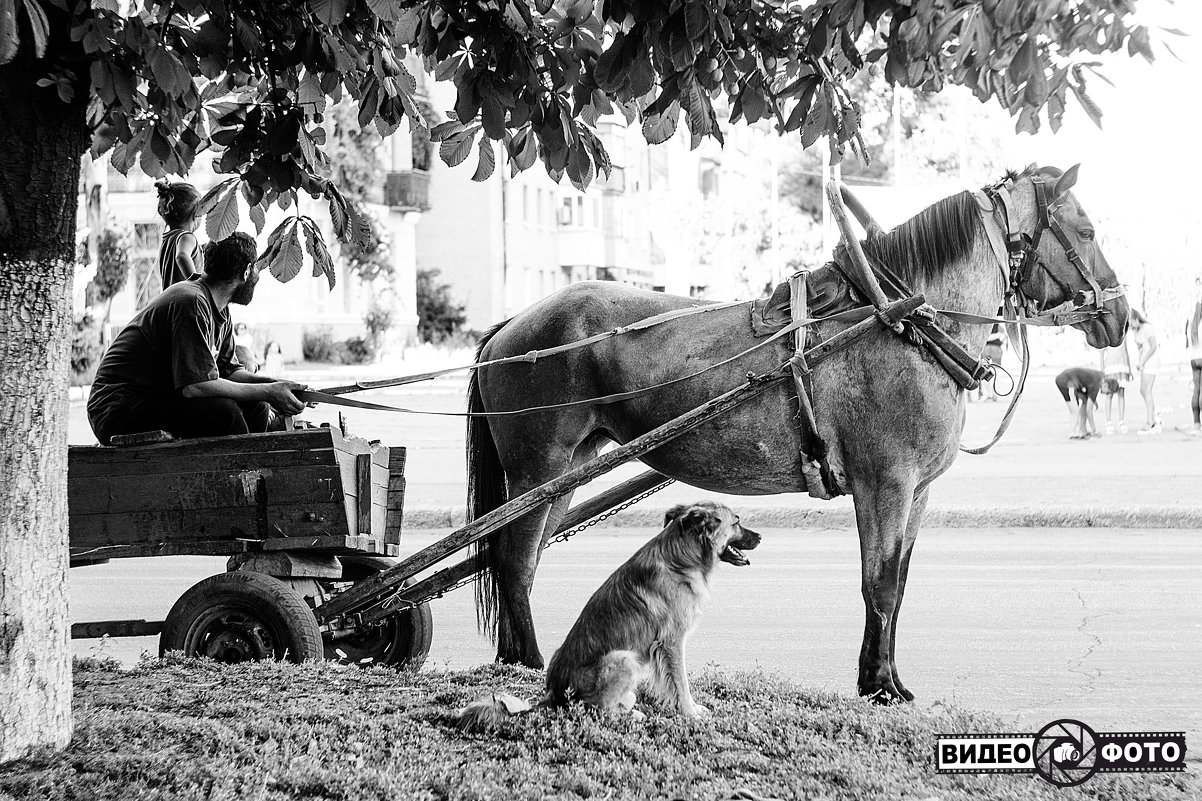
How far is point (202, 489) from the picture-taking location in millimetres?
6051

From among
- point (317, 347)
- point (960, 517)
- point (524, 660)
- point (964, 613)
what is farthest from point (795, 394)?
point (317, 347)

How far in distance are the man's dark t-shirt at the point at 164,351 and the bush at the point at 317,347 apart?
110 feet

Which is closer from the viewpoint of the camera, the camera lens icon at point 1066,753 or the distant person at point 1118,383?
the camera lens icon at point 1066,753

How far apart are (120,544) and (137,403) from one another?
698 mm

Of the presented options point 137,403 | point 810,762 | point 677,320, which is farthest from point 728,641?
point 137,403

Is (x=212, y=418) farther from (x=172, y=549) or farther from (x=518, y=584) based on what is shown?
(x=518, y=584)

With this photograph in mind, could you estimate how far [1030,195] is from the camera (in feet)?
20.0

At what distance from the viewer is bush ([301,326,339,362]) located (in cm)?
3931

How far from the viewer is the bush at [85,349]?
3086cm

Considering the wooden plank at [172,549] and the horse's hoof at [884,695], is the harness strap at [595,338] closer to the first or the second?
the wooden plank at [172,549]

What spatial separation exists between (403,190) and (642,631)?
4171 cm

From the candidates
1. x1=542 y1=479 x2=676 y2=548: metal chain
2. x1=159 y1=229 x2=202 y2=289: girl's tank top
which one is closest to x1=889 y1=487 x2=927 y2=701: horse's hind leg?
x1=542 y1=479 x2=676 y2=548: metal chain

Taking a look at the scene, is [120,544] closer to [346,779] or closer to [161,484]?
[161,484]

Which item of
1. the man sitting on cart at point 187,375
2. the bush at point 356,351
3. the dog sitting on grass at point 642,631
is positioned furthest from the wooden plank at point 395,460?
the bush at point 356,351
